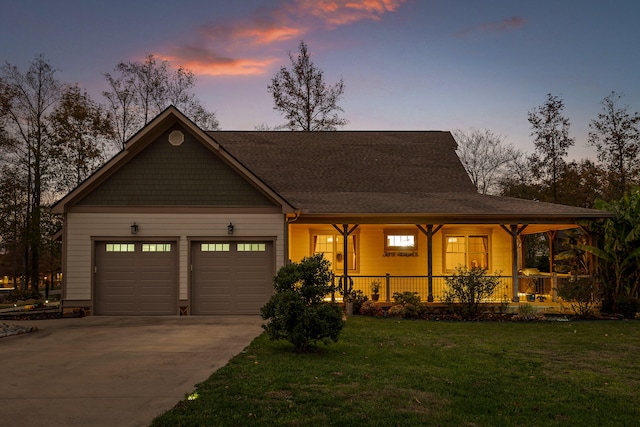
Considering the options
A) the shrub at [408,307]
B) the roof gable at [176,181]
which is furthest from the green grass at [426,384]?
the roof gable at [176,181]

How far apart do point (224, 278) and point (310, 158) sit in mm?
8628

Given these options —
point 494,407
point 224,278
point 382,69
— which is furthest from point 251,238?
point 382,69

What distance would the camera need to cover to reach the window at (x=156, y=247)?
54.2 ft

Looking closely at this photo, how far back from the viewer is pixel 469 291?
53.7 ft

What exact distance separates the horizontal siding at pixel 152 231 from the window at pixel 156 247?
28 cm

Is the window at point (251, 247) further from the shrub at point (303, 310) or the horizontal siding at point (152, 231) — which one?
the shrub at point (303, 310)

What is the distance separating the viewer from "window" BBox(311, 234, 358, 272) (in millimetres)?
19719

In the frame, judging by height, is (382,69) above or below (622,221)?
above

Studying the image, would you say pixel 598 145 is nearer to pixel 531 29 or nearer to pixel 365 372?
pixel 531 29

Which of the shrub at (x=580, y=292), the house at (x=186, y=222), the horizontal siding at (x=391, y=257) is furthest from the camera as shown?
the horizontal siding at (x=391, y=257)

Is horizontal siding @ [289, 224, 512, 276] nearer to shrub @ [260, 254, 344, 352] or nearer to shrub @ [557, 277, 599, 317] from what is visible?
shrub @ [557, 277, 599, 317]

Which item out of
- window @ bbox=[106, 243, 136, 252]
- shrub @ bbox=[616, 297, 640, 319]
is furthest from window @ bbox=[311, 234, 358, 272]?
shrub @ bbox=[616, 297, 640, 319]

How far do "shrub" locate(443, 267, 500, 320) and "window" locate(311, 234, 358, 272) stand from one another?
13.9ft

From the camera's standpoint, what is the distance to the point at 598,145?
35.0 metres
